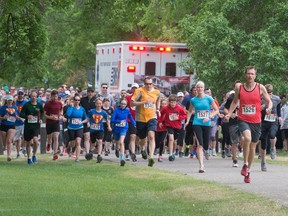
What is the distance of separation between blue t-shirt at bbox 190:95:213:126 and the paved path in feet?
3.38

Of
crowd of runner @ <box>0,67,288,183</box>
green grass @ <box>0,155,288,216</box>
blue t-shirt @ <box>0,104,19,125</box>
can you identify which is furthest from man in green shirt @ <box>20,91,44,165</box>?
green grass @ <box>0,155,288,216</box>

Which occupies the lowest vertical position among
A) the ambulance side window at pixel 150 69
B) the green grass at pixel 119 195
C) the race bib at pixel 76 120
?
the green grass at pixel 119 195

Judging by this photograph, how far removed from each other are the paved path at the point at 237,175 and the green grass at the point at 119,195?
466mm

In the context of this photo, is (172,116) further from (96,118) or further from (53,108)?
(53,108)

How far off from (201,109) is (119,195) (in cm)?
583

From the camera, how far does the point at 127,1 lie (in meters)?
25.5

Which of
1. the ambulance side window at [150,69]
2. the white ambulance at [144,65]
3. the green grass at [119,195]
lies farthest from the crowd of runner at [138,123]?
the ambulance side window at [150,69]

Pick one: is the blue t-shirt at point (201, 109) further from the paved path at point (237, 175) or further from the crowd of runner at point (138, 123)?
the paved path at point (237, 175)

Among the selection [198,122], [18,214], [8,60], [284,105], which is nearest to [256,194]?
[18,214]

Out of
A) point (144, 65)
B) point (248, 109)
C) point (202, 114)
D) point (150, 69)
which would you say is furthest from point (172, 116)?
point (248, 109)

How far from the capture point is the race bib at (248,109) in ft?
61.8

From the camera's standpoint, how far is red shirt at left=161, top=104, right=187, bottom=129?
2741 cm

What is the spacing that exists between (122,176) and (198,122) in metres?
2.07

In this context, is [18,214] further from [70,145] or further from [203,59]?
[203,59]
